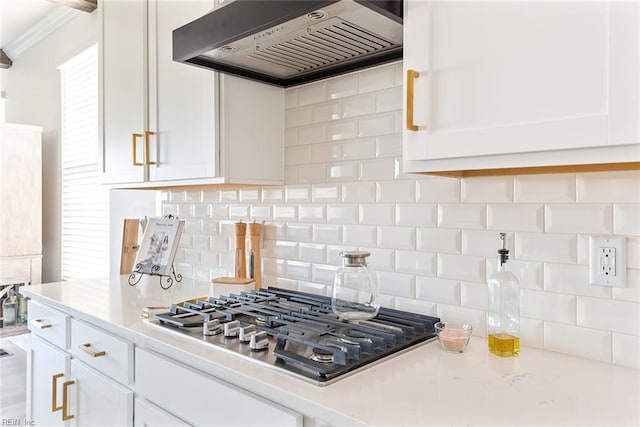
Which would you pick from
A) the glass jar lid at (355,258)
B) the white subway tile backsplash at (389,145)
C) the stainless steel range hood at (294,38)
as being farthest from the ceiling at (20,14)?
the glass jar lid at (355,258)

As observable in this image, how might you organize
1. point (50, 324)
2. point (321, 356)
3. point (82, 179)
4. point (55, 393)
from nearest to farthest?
point (321, 356) → point (55, 393) → point (50, 324) → point (82, 179)

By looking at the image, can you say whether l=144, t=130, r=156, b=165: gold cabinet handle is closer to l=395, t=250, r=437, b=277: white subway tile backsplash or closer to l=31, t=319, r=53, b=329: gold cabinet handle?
l=31, t=319, r=53, b=329: gold cabinet handle

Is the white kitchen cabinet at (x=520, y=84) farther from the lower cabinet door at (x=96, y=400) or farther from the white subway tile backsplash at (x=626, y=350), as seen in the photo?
the lower cabinet door at (x=96, y=400)

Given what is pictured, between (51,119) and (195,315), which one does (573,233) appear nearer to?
(195,315)

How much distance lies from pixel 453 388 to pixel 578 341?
0.45 meters

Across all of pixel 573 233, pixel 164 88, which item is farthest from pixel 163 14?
pixel 573 233

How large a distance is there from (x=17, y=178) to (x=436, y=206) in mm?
4076

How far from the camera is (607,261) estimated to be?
1.11 metres

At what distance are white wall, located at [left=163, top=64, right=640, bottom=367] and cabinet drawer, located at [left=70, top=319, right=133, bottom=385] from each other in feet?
2.31

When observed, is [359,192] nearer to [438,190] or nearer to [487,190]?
[438,190]

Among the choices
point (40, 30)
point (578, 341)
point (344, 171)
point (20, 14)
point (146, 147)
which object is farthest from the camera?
point (40, 30)

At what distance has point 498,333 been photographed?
1.20 metres

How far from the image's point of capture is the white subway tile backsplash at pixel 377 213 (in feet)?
5.15

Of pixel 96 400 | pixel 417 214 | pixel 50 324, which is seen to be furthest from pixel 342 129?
pixel 50 324
